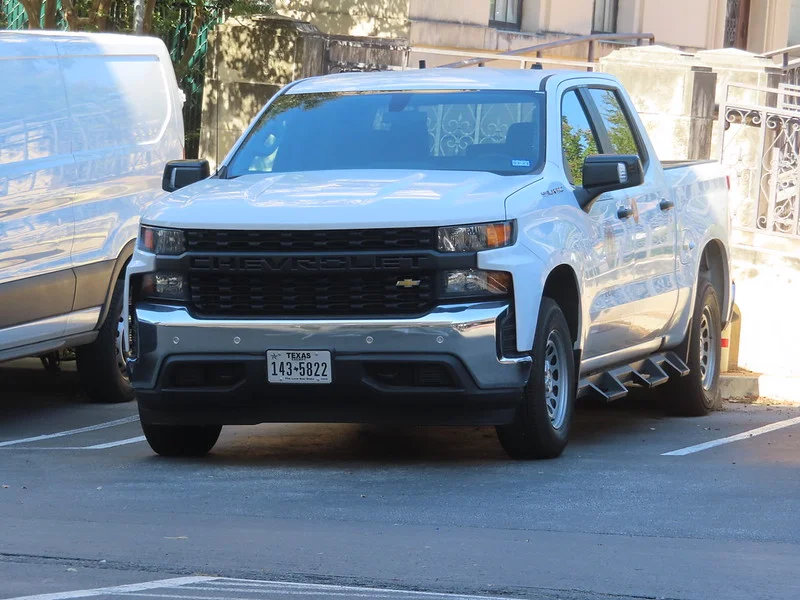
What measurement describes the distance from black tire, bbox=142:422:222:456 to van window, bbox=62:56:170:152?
106 inches

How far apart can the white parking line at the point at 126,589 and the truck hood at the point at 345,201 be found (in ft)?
8.44

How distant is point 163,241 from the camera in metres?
8.68

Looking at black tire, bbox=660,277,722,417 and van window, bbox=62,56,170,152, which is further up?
van window, bbox=62,56,170,152

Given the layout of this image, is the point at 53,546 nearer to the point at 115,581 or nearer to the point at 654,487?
the point at 115,581

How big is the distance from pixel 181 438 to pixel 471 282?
1886mm

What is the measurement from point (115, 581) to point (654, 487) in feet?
10.1

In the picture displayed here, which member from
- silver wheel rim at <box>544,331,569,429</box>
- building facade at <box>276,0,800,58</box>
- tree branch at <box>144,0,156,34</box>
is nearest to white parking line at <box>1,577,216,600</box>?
silver wheel rim at <box>544,331,569,429</box>

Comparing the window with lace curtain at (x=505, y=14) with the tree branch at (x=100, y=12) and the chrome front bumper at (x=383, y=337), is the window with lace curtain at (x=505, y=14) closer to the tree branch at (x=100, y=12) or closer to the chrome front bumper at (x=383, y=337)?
the tree branch at (x=100, y=12)

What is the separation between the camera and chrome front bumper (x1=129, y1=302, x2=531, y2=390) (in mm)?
8289

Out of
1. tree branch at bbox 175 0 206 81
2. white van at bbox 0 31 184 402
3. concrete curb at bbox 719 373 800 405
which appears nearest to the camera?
white van at bbox 0 31 184 402

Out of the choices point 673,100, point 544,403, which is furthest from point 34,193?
point 673,100

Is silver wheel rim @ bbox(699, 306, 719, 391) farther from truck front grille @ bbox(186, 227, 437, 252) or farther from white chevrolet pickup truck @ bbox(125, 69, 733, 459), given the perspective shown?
truck front grille @ bbox(186, 227, 437, 252)

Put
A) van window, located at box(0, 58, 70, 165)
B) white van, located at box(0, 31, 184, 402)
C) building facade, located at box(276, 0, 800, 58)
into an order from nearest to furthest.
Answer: van window, located at box(0, 58, 70, 165) < white van, located at box(0, 31, 184, 402) < building facade, located at box(276, 0, 800, 58)

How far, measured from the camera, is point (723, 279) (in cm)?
1209
